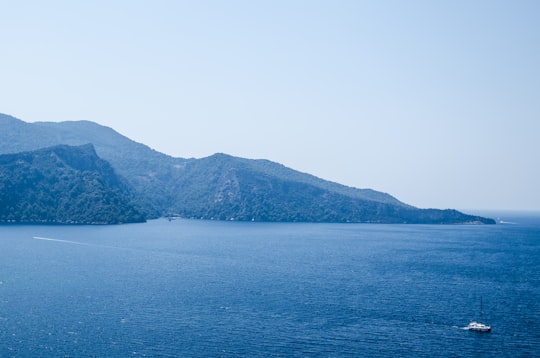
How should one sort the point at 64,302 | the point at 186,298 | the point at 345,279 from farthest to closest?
the point at 345,279 < the point at 186,298 < the point at 64,302

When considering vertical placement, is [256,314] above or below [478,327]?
below

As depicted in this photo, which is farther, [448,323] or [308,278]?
[308,278]

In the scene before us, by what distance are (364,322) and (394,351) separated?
2112 centimetres

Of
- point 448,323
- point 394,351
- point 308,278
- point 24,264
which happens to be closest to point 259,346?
point 394,351

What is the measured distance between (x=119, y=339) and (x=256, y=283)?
7166 centimetres

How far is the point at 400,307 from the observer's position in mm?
141875

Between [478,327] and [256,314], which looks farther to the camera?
[256,314]

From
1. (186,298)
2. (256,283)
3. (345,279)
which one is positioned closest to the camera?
(186,298)

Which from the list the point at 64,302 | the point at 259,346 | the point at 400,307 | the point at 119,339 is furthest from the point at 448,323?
the point at 64,302

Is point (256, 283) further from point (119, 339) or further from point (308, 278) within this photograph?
point (119, 339)

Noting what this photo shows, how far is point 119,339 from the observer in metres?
109

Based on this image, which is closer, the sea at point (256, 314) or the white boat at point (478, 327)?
the sea at point (256, 314)

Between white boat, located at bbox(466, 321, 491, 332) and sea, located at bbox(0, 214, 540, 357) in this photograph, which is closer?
sea, located at bbox(0, 214, 540, 357)

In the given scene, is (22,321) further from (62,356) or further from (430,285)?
(430,285)
